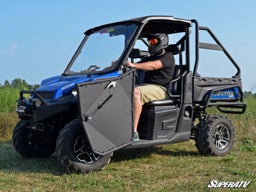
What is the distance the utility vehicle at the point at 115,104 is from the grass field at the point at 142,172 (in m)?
0.29

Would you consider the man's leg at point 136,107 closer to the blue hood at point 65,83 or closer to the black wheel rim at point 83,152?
the blue hood at point 65,83

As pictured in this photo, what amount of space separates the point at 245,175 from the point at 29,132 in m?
3.32

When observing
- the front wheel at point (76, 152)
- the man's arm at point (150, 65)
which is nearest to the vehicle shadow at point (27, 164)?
the front wheel at point (76, 152)

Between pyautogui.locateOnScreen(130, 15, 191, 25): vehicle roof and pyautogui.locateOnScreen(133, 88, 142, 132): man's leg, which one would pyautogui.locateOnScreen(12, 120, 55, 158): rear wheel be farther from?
pyautogui.locateOnScreen(130, 15, 191, 25): vehicle roof

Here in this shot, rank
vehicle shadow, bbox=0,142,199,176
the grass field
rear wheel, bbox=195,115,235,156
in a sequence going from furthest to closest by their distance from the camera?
rear wheel, bbox=195,115,235,156, vehicle shadow, bbox=0,142,199,176, the grass field

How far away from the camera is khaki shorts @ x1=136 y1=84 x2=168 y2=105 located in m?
6.40

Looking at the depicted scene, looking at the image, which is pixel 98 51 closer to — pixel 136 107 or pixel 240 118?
pixel 136 107

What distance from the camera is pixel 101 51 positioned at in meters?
6.79

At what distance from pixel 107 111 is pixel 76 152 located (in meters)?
0.66

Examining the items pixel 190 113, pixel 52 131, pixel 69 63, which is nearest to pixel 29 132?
pixel 52 131

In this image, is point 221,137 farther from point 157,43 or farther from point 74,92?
point 74,92

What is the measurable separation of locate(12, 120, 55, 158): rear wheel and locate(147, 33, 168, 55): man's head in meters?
2.12

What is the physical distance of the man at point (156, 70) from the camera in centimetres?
645

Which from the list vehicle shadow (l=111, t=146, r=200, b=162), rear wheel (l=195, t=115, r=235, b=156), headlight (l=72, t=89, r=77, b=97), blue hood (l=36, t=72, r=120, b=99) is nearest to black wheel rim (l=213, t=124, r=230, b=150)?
rear wheel (l=195, t=115, r=235, b=156)
